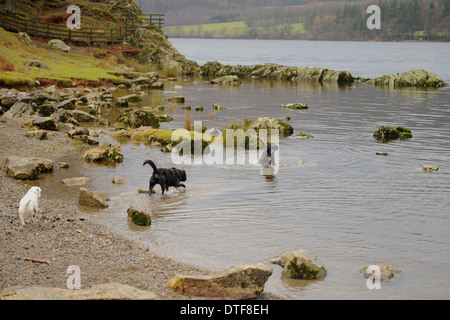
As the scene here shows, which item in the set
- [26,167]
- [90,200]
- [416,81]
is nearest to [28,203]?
A: [90,200]

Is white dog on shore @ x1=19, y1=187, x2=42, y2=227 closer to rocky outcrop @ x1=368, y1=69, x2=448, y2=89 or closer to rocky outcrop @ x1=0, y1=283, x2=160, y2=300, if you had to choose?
rocky outcrop @ x1=0, y1=283, x2=160, y2=300

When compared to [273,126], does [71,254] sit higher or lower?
lower

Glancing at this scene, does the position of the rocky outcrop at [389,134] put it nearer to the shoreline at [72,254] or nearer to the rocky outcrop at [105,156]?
the rocky outcrop at [105,156]

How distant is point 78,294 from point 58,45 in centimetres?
6694

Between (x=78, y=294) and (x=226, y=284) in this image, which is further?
(x=226, y=284)

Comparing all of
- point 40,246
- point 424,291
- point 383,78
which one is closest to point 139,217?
point 40,246

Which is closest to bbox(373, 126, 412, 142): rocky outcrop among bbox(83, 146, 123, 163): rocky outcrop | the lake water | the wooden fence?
the lake water

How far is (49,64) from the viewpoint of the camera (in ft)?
198

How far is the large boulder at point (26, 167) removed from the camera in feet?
69.1

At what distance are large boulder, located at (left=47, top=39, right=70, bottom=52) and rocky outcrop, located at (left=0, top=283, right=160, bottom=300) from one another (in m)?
66.1

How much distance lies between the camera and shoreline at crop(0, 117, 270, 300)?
445 inches

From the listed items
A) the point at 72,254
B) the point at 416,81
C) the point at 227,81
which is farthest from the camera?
the point at 227,81

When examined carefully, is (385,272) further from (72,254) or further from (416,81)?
(416,81)
